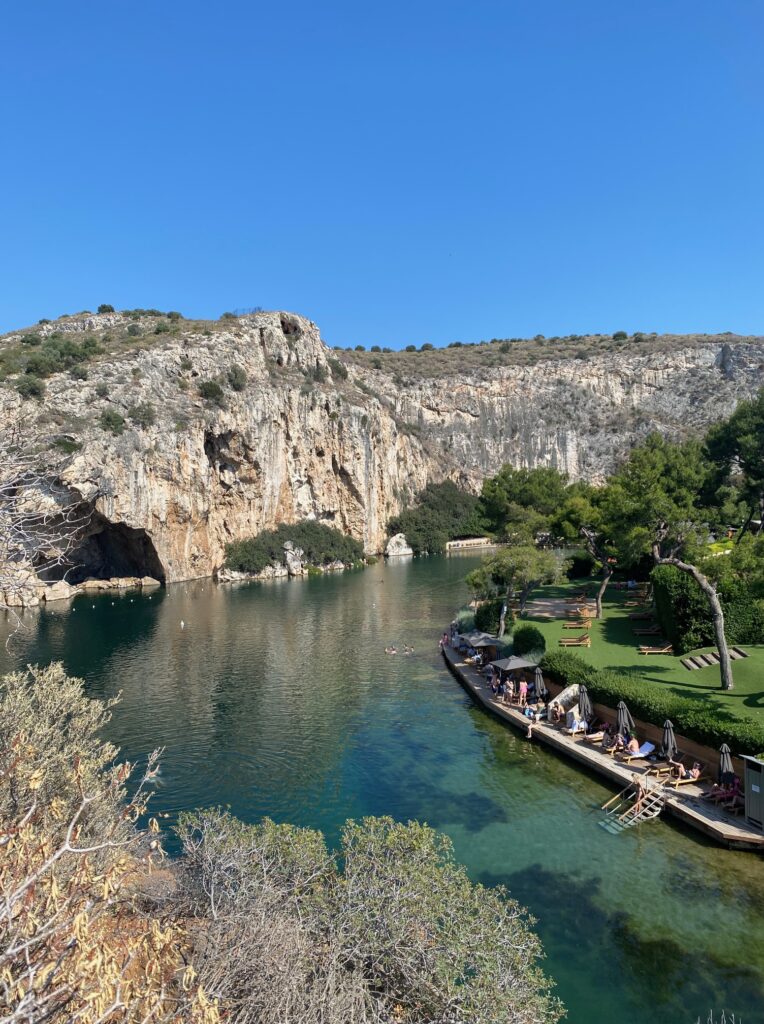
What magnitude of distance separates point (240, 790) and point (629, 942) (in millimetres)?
9806

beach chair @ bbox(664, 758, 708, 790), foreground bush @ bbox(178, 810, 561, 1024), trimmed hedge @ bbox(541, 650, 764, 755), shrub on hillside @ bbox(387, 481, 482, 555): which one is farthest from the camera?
shrub on hillside @ bbox(387, 481, 482, 555)

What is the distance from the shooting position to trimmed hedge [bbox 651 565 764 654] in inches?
835

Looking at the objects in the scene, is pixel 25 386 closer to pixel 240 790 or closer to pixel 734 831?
pixel 240 790

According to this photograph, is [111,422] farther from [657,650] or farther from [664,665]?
[664,665]

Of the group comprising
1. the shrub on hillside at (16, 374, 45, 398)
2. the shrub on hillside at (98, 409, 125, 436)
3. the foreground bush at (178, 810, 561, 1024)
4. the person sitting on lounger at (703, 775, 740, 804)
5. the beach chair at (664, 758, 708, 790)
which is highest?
the shrub on hillside at (16, 374, 45, 398)

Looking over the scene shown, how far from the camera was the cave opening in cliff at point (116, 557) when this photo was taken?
57.7 metres

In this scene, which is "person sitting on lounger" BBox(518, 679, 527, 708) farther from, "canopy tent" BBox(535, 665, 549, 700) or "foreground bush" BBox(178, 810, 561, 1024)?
"foreground bush" BBox(178, 810, 561, 1024)

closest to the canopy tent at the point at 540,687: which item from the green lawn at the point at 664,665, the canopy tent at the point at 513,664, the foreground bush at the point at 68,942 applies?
the canopy tent at the point at 513,664

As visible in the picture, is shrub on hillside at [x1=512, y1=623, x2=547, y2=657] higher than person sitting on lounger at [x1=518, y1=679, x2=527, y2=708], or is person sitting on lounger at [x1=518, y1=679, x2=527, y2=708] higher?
shrub on hillside at [x1=512, y1=623, x2=547, y2=657]

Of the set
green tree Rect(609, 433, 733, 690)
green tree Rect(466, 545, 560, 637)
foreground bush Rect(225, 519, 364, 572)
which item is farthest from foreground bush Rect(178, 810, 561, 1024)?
foreground bush Rect(225, 519, 364, 572)

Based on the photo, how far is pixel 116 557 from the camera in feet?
200

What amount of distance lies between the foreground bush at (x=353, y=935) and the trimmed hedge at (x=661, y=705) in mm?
7873

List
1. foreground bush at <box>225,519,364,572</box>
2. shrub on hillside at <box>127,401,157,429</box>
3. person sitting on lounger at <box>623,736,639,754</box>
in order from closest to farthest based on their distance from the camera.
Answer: person sitting on lounger at <box>623,736,639,754</box>
shrub on hillside at <box>127,401,157,429</box>
foreground bush at <box>225,519,364,572</box>

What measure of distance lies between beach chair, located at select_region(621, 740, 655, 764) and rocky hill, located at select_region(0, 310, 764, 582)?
17.7 m
